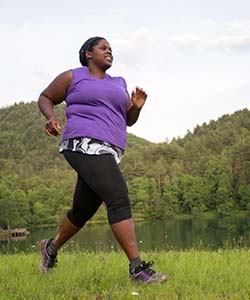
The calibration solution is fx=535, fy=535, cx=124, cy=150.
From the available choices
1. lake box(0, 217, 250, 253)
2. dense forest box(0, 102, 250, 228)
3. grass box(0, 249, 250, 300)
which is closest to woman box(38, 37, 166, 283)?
grass box(0, 249, 250, 300)

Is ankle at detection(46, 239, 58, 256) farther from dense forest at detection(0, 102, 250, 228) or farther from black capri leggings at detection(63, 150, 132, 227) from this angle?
dense forest at detection(0, 102, 250, 228)

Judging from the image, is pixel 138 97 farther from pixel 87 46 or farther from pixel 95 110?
pixel 87 46

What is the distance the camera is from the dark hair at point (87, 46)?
4379mm

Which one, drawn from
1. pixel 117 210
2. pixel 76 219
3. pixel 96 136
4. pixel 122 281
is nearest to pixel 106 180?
pixel 117 210

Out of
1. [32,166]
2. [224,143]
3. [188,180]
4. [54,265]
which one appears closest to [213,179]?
[188,180]

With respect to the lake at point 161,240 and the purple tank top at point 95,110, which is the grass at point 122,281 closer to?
the purple tank top at point 95,110

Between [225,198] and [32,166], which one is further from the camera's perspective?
[32,166]

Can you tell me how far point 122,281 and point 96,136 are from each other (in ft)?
3.61

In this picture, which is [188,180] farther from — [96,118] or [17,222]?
[96,118]

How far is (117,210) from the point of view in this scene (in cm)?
392

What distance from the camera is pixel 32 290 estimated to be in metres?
3.63

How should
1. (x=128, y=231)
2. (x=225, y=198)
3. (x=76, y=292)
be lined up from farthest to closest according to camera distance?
1. (x=225, y=198)
2. (x=128, y=231)
3. (x=76, y=292)

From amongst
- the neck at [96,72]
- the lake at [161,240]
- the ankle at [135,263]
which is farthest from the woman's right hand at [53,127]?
the lake at [161,240]

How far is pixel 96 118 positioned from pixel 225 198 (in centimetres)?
12749
